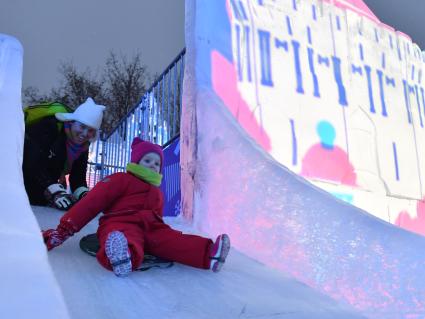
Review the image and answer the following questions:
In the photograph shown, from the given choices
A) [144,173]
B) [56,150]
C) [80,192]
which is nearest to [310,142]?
[80,192]

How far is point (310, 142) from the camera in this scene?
13.8 feet

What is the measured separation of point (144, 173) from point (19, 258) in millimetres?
1116

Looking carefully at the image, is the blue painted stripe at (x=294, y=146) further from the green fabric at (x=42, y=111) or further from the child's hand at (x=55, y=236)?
the child's hand at (x=55, y=236)

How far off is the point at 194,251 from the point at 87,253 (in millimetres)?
416

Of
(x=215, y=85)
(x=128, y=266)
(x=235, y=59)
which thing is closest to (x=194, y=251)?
(x=128, y=266)

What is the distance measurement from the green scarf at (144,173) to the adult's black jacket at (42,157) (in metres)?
0.77

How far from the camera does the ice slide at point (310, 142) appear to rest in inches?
75.7

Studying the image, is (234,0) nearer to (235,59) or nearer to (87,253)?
(235,59)

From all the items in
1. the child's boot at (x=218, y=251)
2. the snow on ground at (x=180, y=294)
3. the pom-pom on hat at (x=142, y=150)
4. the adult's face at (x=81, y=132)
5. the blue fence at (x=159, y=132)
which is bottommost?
the snow on ground at (x=180, y=294)

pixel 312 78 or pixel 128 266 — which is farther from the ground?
pixel 312 78

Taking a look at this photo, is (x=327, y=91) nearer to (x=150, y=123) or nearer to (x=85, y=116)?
(x=150, y=123)

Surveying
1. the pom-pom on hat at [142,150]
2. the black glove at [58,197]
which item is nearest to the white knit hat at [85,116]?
the black glove at [58,197]

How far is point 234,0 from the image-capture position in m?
4.00

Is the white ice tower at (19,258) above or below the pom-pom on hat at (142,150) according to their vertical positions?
below
